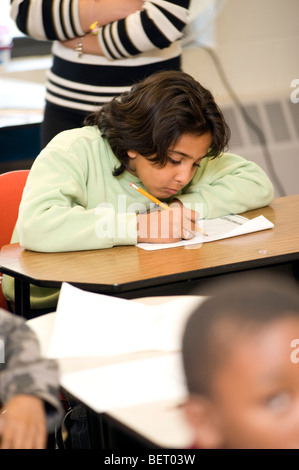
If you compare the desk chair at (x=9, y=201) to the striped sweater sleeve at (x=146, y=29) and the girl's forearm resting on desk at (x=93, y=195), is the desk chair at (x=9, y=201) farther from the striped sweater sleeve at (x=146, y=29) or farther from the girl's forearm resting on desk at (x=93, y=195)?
the striped sweater sleeve at (x=146, y=29)

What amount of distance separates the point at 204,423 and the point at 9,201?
1.37 metres

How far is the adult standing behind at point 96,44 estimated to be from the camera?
7.16ft

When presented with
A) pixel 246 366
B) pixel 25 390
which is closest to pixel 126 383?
pixel 25 390

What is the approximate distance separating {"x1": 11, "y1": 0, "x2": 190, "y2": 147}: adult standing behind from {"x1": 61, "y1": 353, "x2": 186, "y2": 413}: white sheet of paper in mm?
1370

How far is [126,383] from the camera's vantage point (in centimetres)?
97

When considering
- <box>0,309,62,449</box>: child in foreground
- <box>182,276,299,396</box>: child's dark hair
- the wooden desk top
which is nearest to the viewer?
<box>182,276,299,396</box>: child's dark hair

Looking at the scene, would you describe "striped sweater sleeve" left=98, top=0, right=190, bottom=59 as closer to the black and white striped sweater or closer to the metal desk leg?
the black and white striped sweater

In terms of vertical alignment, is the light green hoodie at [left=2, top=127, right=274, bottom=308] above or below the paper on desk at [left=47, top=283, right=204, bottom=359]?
below

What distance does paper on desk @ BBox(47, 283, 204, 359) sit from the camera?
42.6 inches

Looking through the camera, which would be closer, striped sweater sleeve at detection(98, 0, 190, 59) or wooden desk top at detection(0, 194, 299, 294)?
wooden desk top at detection(0, 194, 299, 294)

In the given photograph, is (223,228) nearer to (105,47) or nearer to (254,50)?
(105,47)

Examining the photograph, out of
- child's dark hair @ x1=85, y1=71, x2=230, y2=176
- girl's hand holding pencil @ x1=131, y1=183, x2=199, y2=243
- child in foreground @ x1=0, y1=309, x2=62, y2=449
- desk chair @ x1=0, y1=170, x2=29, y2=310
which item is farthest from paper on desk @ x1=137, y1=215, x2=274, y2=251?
child in foreground @ x1=0, y1=309, x2=62, y2=449
